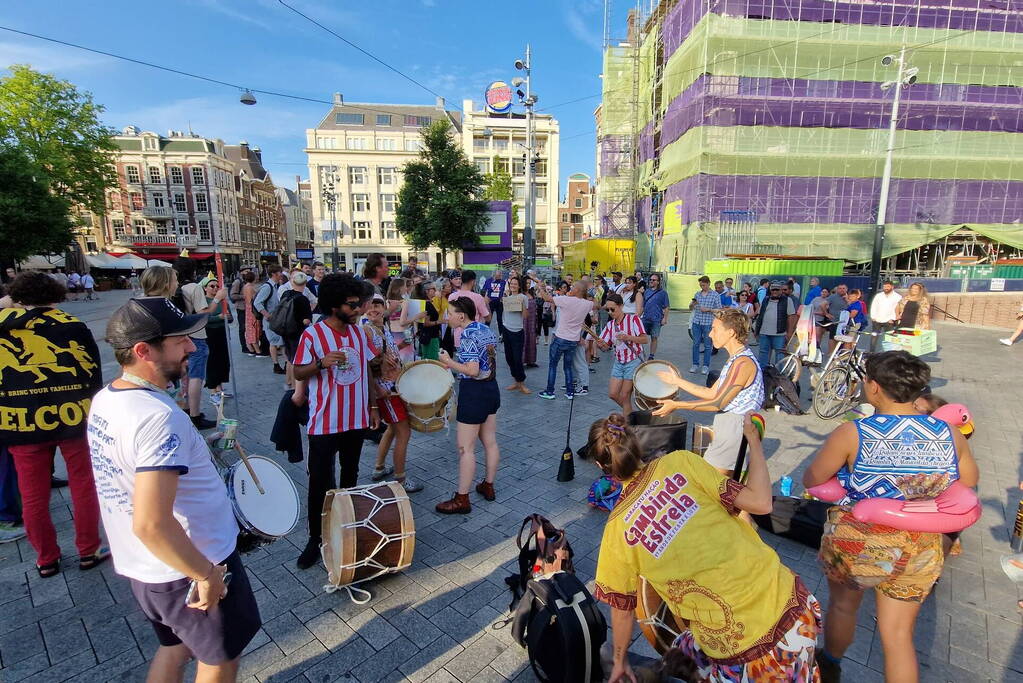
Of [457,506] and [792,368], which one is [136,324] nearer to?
[457,506]

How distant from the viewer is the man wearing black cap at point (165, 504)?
160cm

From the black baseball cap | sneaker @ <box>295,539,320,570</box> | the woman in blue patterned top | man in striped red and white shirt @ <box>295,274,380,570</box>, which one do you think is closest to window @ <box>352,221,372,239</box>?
the woman in blue patterned top

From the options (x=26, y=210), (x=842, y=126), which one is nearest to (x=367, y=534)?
(x=26, y=210)

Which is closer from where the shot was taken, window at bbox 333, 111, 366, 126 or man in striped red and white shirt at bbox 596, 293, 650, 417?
man in striped red and white shirt at bbox 596, 293, 650, 417

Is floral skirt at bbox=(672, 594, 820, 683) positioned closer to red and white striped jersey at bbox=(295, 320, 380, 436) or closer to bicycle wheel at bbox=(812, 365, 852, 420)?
red and white striped jersey at bbox=(295, 320, 380, 436)

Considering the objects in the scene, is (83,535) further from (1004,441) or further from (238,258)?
(238,258)

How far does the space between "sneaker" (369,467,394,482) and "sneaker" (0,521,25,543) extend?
2.67 metres

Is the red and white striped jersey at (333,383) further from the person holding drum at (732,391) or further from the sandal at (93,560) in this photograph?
the person holding drum at (732,391)

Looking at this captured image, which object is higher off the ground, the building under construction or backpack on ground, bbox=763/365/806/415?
the building under construction

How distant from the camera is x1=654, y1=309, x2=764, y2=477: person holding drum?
141 inches

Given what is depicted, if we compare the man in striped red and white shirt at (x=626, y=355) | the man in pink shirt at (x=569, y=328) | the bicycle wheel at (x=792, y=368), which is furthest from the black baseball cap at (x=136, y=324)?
the bicycle wheel at (x=792, y=368)

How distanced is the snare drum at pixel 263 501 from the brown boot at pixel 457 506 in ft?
4.46

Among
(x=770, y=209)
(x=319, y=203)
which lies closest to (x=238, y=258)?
(x=319, y=203)

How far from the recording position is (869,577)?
212cm
